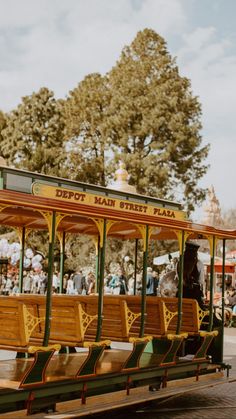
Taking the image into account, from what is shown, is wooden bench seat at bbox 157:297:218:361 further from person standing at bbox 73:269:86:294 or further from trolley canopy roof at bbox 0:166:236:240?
person standing at bbox 73:269:86:294

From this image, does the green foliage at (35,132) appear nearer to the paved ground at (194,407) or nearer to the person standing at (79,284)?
the person standing at (79,284)

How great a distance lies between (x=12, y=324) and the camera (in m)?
7.64

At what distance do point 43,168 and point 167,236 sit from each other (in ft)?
88.1

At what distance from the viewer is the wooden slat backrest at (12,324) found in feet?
24.6

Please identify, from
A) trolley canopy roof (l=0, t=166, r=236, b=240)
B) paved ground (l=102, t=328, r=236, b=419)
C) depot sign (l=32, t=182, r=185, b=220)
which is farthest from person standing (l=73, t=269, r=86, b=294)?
depot sign (l=32, t=182, r=185, b=220)

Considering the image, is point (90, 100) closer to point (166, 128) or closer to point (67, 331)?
point (166, 128)

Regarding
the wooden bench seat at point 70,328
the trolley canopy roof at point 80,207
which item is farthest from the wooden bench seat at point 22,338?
the trolley canopy roof at point 80,207

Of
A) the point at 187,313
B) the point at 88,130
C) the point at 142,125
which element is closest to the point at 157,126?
the point at 142,125

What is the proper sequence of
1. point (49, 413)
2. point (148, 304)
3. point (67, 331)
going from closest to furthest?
point (49, 413), point (67, 331), point (148, 304)

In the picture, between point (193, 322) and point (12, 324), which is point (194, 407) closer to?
point (193, 322)

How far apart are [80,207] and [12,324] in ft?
5.03

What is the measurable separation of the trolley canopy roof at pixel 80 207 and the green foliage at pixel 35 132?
26648mm

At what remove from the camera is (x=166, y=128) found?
113 ft

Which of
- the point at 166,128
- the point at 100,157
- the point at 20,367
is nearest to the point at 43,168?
the point at 100,157
